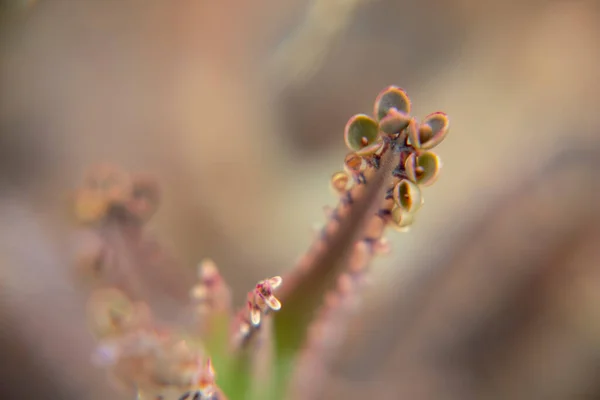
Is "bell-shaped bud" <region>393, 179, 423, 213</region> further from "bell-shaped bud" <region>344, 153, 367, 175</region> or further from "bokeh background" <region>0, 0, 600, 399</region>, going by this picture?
"bokeh background" <region>0, 0, 600, 399</region>

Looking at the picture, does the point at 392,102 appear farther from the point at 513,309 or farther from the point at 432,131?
the point at 513,309

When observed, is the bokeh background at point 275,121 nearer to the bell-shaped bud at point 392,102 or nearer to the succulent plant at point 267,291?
the succulent plant at point 267,291

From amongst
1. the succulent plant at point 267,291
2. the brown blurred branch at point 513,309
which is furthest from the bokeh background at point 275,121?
the succulent plant at point 267,291

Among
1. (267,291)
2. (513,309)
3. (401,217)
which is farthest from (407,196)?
(513,309)

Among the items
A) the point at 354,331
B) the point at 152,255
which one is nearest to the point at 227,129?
the point at 152,255

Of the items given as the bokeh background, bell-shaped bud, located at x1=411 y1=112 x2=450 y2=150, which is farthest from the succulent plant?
the bokeh background

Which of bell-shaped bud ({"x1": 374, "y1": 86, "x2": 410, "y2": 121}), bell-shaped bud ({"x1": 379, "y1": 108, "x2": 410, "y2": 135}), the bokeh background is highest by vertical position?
the bokeh background
